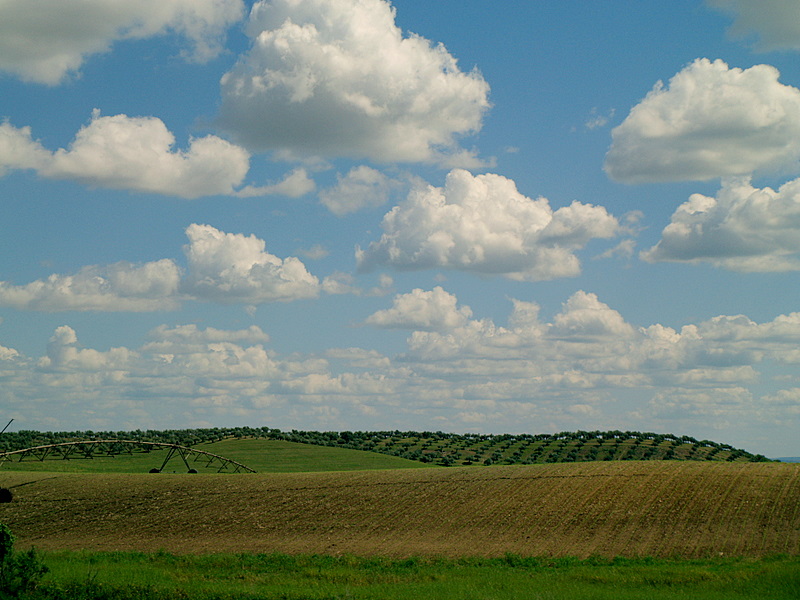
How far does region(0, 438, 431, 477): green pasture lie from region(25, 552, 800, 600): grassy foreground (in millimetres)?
48504

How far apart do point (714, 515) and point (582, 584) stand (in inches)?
616

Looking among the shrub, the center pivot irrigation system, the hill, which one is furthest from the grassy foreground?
the hill

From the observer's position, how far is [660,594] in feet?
79.5

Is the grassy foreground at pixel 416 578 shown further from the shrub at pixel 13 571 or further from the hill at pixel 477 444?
the hill at pixel 477 444

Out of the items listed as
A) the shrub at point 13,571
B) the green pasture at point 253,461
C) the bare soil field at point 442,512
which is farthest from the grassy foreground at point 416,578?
the green pasture at point 253,461

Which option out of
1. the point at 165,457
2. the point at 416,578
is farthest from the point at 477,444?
the point at 416,578

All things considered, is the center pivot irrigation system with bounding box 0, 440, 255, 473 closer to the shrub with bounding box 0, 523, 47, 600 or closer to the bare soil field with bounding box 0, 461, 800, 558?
the bare soil field with bounding box 0, 461, 800, 558

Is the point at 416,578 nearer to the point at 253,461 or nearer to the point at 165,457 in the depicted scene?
the point at 253,461

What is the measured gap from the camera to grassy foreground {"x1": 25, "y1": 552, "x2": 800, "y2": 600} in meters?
24.4

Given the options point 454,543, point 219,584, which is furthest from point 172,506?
point 219,584

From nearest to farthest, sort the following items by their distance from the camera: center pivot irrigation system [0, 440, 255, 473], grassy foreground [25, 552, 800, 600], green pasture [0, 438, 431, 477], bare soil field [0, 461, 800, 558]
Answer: grassy foreground [25, 552, 800, 600] → bare soil field [0, 461, 800, 558] → center pivot irrigation system [0, 440, 255, 473] → green pasture [0, 438, 431, 477]

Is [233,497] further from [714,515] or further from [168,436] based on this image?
[168,436]

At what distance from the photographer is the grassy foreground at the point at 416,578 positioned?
24438mm

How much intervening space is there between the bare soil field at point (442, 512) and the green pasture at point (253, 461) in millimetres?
18788
